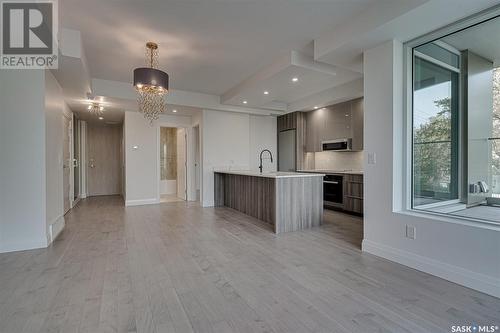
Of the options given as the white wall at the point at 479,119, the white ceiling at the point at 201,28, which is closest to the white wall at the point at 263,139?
the white ceiling at the point at 201,28

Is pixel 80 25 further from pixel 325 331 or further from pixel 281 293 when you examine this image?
pixel 325 331

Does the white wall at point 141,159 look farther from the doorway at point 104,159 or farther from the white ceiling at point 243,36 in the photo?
the doorway at point 104,159

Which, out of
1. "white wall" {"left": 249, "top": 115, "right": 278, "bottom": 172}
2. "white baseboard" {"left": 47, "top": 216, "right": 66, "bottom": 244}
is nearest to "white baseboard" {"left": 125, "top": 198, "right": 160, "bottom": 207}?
"white baseboard" {"left": 47, "top": 216, "right": 66, "bottom": 244}

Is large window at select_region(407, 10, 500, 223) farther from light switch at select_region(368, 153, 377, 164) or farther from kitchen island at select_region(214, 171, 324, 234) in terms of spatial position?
kitchen island at select_region(214, 171, 324, 234)

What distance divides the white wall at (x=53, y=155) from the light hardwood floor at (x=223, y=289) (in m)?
0.44

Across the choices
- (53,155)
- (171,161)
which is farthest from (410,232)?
(171,161)

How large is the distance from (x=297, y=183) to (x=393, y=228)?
1.59 m

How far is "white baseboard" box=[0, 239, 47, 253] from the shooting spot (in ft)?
10.2

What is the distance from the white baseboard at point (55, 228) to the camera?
11.4ft

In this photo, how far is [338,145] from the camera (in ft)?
18.7

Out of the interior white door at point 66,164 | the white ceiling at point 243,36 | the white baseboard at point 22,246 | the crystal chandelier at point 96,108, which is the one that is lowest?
the white baseboard at point 22,246

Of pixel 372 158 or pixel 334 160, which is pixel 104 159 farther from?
pixel 372 158

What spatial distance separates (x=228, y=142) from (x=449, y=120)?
4710 millimetres

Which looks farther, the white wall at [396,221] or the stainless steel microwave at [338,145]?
the stainless steel microwave at [338,145]
